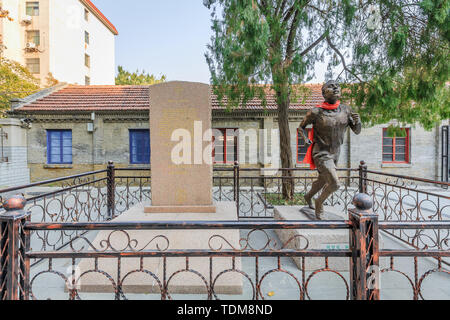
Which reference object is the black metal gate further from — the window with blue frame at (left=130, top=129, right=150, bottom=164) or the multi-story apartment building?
the multi-story apartment building

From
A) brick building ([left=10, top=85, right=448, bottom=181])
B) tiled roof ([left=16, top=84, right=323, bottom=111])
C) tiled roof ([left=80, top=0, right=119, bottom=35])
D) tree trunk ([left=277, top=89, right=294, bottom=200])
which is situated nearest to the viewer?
tree trunk ([left=277, top=89, right=294, bottom=200])

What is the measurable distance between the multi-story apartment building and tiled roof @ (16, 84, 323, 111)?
12877mm

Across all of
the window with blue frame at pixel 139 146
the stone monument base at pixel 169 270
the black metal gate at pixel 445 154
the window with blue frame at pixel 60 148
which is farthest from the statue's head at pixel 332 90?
the window with blue frame at pixel 60 148

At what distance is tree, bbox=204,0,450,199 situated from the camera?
6605mm

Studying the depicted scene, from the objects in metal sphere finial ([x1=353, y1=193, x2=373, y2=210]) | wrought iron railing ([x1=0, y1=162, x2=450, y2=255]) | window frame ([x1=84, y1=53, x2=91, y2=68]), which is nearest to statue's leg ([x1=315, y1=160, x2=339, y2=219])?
wrought iron railing ([x1=0, y1=162, x2=450, y2=255])

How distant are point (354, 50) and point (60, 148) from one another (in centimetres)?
1454

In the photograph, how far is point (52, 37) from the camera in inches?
990

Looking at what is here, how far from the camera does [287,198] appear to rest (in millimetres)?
8727

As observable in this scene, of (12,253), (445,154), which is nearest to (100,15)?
(445,154)

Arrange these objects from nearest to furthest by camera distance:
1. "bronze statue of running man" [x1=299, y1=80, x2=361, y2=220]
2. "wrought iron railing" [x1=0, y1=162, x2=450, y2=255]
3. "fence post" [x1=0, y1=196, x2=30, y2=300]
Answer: "fence post" [x1=0, y1=196, x2=30, y2=300] → "bronze statue of running man" [x1=299, y1=80, x2=361, y2=220] → "wrought iron railing" [x1=0, y1=162, x2=450, y2=255]

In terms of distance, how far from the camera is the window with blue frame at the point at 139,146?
45.0 feet

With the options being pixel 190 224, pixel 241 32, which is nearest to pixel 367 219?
pixel 190 224

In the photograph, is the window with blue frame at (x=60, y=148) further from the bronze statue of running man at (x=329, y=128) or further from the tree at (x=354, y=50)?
the bronze statue of running man at (x=329, y=128)
